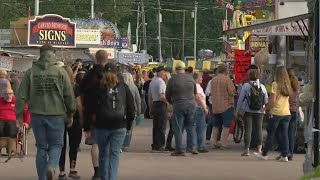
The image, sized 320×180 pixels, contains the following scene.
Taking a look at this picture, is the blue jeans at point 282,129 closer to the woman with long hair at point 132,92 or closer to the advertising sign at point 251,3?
the woman with long hair at point 132,92

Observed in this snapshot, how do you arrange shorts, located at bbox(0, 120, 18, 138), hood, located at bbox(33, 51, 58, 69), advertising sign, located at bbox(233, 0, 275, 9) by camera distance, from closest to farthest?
hood, located at bbox(33, 51, 58, 69) < shorts, located at bbox(0, 120, 18, 138) < advertising sign, located at bbox(233, 0, 275, 9)

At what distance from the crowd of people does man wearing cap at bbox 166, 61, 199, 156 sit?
0.02m

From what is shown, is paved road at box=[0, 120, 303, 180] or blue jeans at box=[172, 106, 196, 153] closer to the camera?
paved road at box=[0, 120, 303, 180]

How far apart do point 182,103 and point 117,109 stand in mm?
5248

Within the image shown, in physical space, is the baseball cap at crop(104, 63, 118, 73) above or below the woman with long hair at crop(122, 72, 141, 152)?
above

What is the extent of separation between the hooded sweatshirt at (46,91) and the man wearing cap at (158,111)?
20.2 feet

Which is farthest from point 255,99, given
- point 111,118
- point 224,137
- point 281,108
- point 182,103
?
point 111,118

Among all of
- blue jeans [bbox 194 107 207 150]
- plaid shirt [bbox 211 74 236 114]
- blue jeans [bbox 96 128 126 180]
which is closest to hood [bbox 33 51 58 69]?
blue jeans [bbox 96 128 126 180]

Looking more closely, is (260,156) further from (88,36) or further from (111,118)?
(88,36)

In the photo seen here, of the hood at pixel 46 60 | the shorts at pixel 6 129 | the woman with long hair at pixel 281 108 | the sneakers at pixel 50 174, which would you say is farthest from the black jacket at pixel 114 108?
the woman with long hair at pixel 281 108

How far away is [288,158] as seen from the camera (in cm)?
1397

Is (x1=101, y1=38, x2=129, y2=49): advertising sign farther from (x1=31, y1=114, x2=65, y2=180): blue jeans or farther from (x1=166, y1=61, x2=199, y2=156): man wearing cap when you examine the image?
(x1=31, y1=114, x2=65, y2=180): blue jeans

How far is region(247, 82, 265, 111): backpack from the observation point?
14.7 m

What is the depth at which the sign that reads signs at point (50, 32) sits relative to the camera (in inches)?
1252
